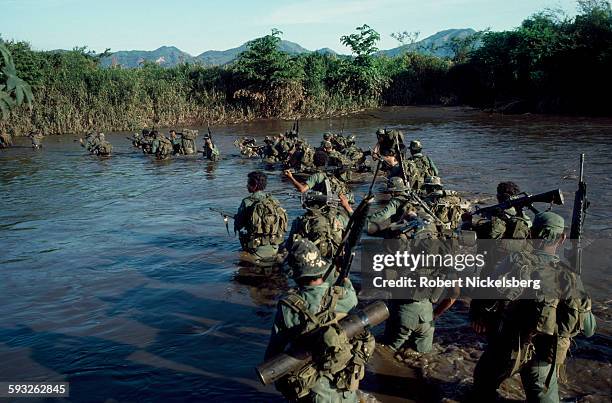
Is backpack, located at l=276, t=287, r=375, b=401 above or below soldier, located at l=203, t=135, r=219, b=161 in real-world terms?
below

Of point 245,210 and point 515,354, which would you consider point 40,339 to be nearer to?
point 245,210

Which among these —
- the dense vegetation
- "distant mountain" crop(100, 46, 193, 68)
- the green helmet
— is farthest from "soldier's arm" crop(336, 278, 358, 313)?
"distant mountain" crop(100, 46, 193, 68)

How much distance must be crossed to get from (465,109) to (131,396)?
35.9 meters

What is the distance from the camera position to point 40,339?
6645 mm

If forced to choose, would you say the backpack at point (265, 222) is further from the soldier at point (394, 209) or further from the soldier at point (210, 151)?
the soldier at point (210, 151)

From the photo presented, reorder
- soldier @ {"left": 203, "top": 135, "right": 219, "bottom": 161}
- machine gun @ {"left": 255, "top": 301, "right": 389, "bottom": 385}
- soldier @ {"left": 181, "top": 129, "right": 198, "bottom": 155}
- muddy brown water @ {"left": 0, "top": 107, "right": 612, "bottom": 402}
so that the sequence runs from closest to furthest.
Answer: machine gun @ {"left": 255, "top": 301, "right": 389, "bottom": 385}
muddy brown water @ {"left": 0, "top": 107, "right": 612, "bottom": 402}
soldier @ {"left": 203, "top": 135, "right": 219, "bottom": 161}
soldier @ {"left": 181, "top": 129, "right": 198, "bottom": 155}

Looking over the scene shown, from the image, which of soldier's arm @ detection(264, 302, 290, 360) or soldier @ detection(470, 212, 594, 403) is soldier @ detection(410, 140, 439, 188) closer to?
soldier @ detection(470, 212, 594, 403)

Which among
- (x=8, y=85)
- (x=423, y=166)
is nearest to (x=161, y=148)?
(x=423, y=166)

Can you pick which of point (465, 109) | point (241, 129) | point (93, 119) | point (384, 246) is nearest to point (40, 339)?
point (384, 246)

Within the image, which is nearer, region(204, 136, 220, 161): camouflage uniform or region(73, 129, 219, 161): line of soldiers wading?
region(204, 136, 220, 161): camouflage uniform

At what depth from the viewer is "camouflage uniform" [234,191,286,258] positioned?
7.56 metres

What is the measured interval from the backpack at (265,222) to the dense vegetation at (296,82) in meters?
26.6

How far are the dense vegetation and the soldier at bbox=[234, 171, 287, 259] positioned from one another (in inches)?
1043

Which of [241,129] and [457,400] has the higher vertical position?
[241,129]
